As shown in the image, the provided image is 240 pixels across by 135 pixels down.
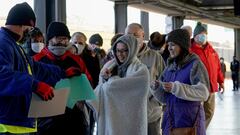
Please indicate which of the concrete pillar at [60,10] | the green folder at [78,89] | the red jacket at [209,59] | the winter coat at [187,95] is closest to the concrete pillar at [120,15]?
the concrete pillar at [60,10]

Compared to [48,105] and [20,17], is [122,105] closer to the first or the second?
[48,105]

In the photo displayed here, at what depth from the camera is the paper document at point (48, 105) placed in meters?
2.67

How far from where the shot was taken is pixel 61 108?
2918mm

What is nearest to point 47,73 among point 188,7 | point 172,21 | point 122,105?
point 122,105

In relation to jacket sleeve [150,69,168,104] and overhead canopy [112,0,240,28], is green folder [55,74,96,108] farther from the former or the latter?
overhead canopy [112,0,240,28]

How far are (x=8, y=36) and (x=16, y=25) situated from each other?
11 cm

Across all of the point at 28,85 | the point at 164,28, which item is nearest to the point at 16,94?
the point at 28,85

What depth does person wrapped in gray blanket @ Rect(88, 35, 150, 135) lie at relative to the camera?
3.50 meters

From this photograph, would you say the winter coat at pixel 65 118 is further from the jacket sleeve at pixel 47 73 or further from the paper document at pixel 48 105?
the paper document at pixel 48 105

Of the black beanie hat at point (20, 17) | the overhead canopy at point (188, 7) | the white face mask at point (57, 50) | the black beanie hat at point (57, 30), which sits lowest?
the white face mask at point (57, 50)

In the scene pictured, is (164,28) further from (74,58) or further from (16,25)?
(16,25)

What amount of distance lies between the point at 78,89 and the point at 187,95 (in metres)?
0.86

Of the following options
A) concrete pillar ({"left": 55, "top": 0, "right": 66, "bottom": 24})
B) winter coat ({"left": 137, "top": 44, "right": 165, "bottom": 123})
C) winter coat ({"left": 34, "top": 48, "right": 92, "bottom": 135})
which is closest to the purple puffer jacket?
winter coat ({"left": 137, "top": 44, "right": 165, "bottom": 123})

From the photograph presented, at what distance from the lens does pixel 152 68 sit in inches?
167
